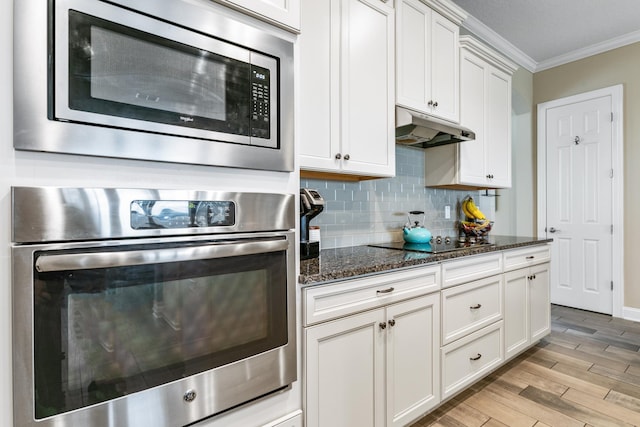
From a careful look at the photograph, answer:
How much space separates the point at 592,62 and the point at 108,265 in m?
4.93

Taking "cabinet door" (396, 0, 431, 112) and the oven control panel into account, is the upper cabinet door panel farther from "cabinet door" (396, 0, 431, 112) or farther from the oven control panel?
the oven control panel

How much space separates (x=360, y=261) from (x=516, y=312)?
1.59 meters

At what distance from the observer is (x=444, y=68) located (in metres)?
2.41

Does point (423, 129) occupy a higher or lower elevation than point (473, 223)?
higher

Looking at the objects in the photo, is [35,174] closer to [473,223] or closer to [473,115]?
[473,115]

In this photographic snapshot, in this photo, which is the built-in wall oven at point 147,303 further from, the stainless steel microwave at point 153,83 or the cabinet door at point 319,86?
the cabinet door at point 319,86

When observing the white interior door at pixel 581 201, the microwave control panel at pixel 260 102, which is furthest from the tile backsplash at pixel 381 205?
the white interior door at pixel 581 201

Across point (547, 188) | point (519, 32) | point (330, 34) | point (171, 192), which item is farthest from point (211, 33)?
point (547, 188)

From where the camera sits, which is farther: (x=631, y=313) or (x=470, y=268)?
(x=631, y=313)

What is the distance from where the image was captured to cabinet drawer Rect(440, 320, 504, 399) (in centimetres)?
188

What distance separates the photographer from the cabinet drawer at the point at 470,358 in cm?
188

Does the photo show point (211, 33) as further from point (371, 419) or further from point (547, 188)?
point (547, 188)

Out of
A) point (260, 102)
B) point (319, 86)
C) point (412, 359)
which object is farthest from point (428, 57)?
point (412, 359)

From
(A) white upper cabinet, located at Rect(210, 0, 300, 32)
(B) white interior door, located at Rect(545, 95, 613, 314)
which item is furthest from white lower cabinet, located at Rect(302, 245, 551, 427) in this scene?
(B) white interior door, located at Rect(545, 95, 613, 314)
